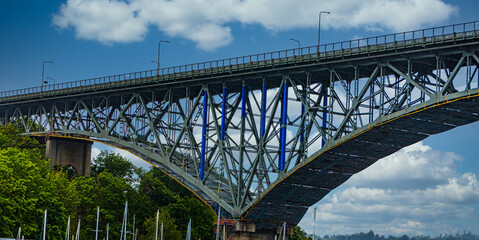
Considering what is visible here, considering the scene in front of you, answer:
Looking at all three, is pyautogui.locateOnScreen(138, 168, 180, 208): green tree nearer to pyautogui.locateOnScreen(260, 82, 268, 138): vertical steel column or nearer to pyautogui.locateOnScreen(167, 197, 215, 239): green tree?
pyautogui.locateOnScreen(167, 197, 215, 239): green tree

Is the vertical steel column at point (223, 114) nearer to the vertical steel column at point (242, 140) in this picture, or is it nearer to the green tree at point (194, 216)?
the vertical steel column at point (242, 140)

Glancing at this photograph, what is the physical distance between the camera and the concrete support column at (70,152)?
11731cm

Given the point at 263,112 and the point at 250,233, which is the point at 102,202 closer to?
the point at 250,233

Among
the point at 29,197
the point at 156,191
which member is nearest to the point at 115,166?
the point at 156,191

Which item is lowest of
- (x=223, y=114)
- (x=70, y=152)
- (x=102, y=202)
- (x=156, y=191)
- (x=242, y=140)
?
(x=102, y=202)

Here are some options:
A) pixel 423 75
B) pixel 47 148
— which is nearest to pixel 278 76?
pixel 423 75

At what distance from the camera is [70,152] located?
120250mm

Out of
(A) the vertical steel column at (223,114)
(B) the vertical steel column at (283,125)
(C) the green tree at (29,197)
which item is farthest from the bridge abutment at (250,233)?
(C) the green tree at (29,197)

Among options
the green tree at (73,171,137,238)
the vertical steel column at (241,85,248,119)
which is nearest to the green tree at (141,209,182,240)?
the green tree at (73,171,137,238)

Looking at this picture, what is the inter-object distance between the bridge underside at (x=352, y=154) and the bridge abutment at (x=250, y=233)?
2.84 feet

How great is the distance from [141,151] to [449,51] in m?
45.2

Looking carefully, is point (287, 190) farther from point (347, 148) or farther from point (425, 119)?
point (425, 119)

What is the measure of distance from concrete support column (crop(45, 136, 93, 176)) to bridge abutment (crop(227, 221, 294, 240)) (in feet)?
131

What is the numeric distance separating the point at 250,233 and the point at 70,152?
1645 inches
